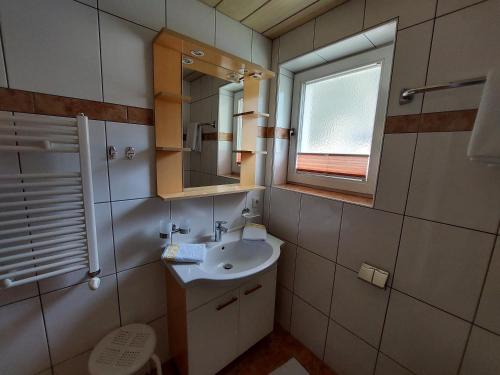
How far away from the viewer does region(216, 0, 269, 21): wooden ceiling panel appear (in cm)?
116

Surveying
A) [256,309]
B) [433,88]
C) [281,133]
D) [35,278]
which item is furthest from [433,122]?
[35,278]

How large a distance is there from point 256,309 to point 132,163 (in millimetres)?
1158

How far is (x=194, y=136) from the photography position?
1314 millimetres

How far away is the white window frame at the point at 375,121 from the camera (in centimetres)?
121

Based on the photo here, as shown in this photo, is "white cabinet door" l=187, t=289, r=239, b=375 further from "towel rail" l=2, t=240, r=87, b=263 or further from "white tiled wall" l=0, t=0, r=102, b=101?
"white tiled wall" l=0, t=0, r=102, b=101

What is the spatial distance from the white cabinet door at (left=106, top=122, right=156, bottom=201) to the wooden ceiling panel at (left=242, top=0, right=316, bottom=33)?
92 cm

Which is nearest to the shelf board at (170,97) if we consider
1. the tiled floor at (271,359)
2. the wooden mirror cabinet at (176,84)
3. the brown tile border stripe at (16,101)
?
the wooden mirror cabinet at (176,84)

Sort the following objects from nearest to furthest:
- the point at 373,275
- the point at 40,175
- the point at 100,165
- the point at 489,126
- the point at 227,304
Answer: the point at 489,126, the point at 40,175, the point at 100,165, the point at 373,275, the point at 227,304

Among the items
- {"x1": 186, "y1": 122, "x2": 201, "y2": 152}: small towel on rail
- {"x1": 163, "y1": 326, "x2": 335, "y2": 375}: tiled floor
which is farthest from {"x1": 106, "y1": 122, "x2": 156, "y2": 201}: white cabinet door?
{"x1": 163, "y1": 326, "x2": 335, "y2": 375}: tiled floor

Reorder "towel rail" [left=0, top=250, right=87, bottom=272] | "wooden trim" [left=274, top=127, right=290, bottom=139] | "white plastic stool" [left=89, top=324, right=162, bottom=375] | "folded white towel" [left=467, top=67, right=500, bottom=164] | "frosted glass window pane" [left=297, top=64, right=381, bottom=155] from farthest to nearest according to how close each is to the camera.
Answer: "wooden trim" [left=274, top=127, right=290, bottom=139], "frosted glass window pane" [left=297, top=64, right=381, bottom=155], "white plastic stool" [left=89, top=324, right=162, bottom=375], "towel rail" [left=0, top=250, right=87, bottom=272], "folded white towel" [left=467, top=67, right=500, bottom=164]

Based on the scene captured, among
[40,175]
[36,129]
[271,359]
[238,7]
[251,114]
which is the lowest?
[271,359]

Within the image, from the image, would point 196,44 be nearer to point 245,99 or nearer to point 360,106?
point 245,99

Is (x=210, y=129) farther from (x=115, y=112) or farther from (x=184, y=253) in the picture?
A: (x=184, y=253)

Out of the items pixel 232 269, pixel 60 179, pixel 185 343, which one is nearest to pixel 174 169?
pixel 60 179
